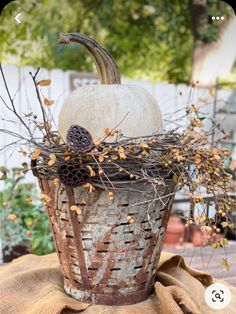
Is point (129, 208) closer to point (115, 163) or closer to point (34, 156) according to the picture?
point (115, 163)

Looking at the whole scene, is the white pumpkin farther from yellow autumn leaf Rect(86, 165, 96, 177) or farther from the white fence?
the white fence

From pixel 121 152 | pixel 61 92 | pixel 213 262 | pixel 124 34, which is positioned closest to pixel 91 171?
pixel 121 152

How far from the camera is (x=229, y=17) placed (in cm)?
353

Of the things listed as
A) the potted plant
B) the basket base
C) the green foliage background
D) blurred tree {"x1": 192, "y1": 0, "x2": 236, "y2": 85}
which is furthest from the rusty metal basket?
the green foliage background

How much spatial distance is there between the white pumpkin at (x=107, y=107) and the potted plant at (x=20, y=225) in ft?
4.08

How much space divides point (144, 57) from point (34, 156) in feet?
13.2

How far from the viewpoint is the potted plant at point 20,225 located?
2.01 m

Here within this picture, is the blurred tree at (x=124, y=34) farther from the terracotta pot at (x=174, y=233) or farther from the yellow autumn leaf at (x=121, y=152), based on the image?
the yellow autumn leaf at (x=121, y=152)

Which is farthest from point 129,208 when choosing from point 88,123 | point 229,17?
point 229,17

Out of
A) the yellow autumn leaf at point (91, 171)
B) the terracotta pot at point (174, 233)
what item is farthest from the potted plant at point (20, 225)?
the yellow autumn leaf at point (91, 171)

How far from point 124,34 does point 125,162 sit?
3.82 m

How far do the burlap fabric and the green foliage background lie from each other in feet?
10.1

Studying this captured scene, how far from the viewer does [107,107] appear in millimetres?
771

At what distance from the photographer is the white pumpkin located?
768 mm
